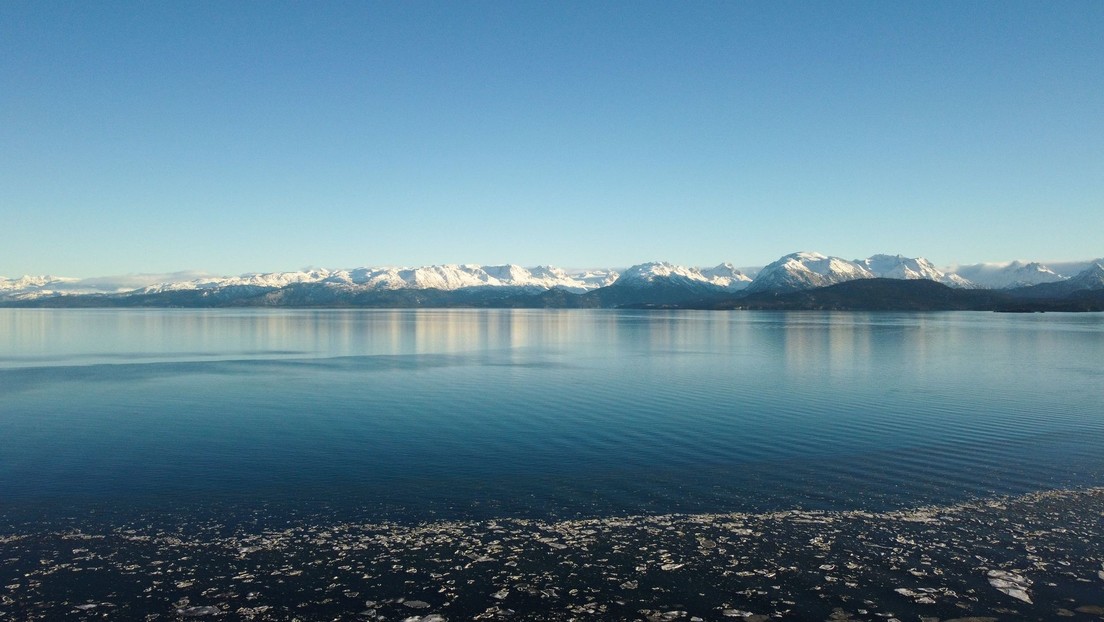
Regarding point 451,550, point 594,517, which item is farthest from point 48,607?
point 594,517

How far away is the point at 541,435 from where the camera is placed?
37.7 m

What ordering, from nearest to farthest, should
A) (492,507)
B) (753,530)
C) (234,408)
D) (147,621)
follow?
1. (147,621)
2. (753,530)
3. (492,507)
4. (234,408)

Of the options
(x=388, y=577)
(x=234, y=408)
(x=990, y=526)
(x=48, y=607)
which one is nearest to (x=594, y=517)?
(x=388, y=577)

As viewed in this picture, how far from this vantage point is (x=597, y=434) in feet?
125

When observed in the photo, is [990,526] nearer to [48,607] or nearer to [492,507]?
[492,507]

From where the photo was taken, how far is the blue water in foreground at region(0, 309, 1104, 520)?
26266 millimetres

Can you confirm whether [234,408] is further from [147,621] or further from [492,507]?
[147,621]

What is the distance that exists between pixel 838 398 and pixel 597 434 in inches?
932

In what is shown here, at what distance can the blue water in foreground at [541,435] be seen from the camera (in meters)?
26.3

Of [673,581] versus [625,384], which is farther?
[625,384]

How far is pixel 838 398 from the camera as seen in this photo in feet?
170

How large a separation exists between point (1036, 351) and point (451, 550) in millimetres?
105153

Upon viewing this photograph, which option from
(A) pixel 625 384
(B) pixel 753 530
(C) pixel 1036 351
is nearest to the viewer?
(B) pixel 753 530

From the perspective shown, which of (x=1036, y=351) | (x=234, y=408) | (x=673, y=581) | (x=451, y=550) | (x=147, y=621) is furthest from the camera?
(x=1036, y=351)
